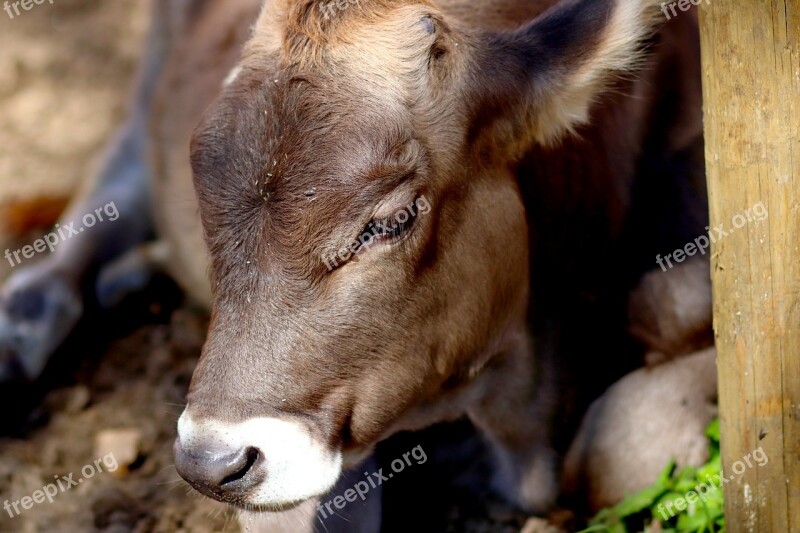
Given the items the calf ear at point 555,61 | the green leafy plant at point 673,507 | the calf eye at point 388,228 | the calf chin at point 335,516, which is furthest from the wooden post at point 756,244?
the calf chin at point 335,516

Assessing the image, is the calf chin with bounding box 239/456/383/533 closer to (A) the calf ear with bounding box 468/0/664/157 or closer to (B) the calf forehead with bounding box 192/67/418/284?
(B) the calf forehead with bounding box 192/67/418/284

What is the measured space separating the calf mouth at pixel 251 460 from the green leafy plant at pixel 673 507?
1.17 metres

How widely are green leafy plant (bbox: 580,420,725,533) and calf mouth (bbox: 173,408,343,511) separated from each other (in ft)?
3.85

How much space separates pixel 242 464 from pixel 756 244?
1.53m

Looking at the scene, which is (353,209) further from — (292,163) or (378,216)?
(292,163)

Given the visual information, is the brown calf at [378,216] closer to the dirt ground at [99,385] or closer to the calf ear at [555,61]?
the calf ear at [555,61]

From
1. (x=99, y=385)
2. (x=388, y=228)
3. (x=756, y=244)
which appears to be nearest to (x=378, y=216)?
(x=388, y=228)

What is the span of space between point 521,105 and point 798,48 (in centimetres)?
93

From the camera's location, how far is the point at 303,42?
3238mm

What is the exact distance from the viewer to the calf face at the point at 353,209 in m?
3.02

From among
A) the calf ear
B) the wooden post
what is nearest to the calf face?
the calf ear

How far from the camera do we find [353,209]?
3.02 meters

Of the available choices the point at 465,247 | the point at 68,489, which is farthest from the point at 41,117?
the point at 465,247

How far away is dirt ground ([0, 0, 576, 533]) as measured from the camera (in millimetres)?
4246
